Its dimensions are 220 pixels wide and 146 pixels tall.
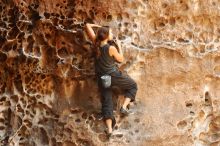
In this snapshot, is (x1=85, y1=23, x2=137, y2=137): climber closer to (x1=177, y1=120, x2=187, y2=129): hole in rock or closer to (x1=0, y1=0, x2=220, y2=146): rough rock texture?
(x1=0, y1=0, x2=220, y2=146): rough rock texture

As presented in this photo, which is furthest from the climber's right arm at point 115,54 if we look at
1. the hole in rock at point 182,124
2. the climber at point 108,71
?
the hole in rock at point 182,124

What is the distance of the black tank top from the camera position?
5027mm

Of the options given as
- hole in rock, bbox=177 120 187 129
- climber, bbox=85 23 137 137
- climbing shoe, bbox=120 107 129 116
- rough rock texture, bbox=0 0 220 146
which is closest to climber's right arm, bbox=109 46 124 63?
climber, bbox=85 23 137 137

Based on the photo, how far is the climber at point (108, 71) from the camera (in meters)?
5.02

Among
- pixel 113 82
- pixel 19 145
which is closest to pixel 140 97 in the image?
pixel 113 82

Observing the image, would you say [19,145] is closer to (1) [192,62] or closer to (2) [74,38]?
(2) [74,38]

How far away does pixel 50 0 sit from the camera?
525 centimetres

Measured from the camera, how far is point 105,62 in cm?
505

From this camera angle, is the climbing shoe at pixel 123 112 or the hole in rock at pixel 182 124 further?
the hole in rock at pixel 182 124

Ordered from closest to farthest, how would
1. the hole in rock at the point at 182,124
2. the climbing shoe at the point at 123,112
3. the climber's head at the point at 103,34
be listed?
the climber's head at the point at 103,34
the climbing shoe at the point at 123,112
the hole in rock at the point at 182,124

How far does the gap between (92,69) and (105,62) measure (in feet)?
0.83

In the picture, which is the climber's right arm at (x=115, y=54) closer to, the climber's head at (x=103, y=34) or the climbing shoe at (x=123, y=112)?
the climber's head at (x=103, y=34)

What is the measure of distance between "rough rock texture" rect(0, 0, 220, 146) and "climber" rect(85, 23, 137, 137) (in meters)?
0.13

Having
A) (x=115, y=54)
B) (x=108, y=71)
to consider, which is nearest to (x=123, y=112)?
(x=108, y=71)
